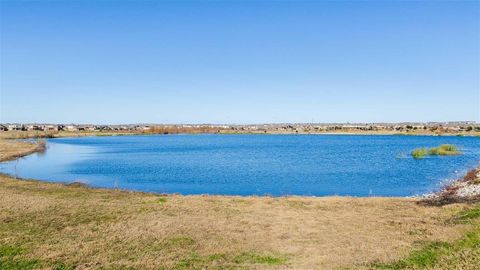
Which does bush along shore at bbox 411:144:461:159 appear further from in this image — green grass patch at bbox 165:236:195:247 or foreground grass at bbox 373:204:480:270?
green grass patch at bbox 165:236:195:247

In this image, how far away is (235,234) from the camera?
18.9 meters

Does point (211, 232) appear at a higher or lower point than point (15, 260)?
lower

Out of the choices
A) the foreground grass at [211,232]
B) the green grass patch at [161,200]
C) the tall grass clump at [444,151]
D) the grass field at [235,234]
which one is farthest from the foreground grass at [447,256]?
the tall grass clump at [444,151]

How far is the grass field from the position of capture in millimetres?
14984

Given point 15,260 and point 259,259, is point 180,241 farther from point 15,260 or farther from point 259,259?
point 15,260

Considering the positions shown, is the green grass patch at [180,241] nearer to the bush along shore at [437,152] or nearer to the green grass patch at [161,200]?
the green grass patch at [161,200]

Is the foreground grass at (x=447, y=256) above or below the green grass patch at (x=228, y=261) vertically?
above

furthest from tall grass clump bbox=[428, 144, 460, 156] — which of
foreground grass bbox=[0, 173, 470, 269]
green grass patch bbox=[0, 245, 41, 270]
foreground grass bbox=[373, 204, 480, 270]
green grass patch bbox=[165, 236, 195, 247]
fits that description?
green grass patch bbox=[0, 245, 41, 270]

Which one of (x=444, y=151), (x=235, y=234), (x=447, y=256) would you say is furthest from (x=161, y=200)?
(x=444, y=151)

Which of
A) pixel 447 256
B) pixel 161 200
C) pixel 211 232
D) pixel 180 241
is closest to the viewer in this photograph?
pixel 447 256

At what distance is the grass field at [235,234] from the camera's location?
590 inches

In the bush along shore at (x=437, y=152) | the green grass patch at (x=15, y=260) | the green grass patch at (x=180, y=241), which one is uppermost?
the green grass patch at (x=15, y=260)

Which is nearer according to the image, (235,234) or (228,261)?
(228,261)

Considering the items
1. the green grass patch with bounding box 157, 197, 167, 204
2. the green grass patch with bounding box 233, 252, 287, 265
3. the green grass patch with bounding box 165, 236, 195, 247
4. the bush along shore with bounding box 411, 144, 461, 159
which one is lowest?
the bush along shore with bounding box 411, 144, 461, 159
